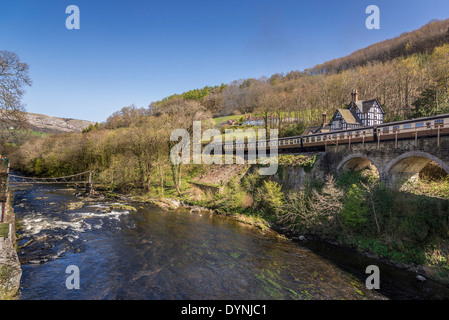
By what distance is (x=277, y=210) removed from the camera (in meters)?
19.7

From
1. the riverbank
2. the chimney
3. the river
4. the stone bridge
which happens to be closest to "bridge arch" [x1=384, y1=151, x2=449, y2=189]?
the stone bridge

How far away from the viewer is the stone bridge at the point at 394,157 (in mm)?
13602

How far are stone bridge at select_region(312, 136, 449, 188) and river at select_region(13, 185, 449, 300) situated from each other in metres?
6.74

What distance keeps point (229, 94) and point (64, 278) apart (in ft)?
274

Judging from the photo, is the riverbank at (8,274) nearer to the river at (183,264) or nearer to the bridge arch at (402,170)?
the river at (183,264)

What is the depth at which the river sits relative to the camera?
9.71 m

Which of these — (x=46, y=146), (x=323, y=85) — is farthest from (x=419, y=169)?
(x=46, y=146)

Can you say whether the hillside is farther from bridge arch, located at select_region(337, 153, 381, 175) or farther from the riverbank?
bridge arch, located at select_region(337, 153, 381, 175)

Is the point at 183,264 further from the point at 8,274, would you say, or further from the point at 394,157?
the point at 394,157

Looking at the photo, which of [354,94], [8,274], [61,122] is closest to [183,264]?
[8,274]

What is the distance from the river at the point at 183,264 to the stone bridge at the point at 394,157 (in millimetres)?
6737

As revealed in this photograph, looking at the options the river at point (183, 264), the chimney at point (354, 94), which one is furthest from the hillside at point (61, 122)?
the chimney at point (354, 94)

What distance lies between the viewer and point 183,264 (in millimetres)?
12188
